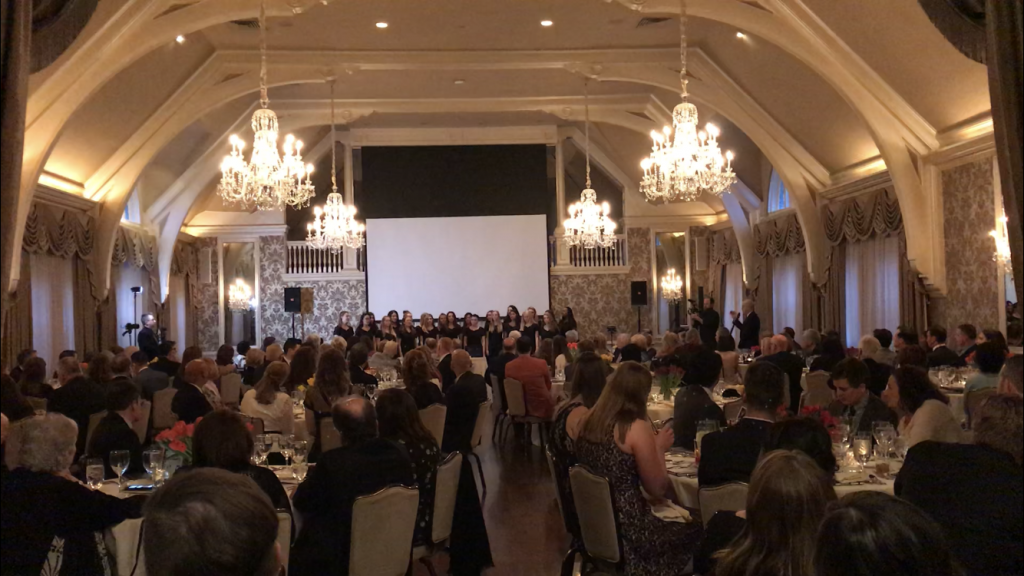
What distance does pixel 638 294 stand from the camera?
19.0m

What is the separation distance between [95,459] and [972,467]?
385 centimetres

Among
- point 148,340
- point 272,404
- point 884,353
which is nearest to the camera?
point 272,404

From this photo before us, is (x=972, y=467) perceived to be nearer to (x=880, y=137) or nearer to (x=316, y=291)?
(x=880, y=137)

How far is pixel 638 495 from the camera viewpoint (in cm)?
419

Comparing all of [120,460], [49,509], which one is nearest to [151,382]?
[120,460]

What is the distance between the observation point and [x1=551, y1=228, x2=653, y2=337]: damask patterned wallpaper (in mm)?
19844

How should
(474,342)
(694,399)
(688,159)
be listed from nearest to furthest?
(694,399), (688,159), (474,342)

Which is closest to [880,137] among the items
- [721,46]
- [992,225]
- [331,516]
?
[992,225]

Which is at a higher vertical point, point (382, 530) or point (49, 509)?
point (49, 509)

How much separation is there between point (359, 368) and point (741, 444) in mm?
5494

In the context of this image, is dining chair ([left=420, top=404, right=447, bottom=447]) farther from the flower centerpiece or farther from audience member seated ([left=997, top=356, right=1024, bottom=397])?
audience member seated ([left=997, top=356, right=1024, bottom=397])

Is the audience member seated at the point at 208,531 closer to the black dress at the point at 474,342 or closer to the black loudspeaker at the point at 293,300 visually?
the black dress at the point at 474,342

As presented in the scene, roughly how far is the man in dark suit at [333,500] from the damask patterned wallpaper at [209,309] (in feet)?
53.3

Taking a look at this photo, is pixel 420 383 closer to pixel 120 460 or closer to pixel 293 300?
pixel 120 460
